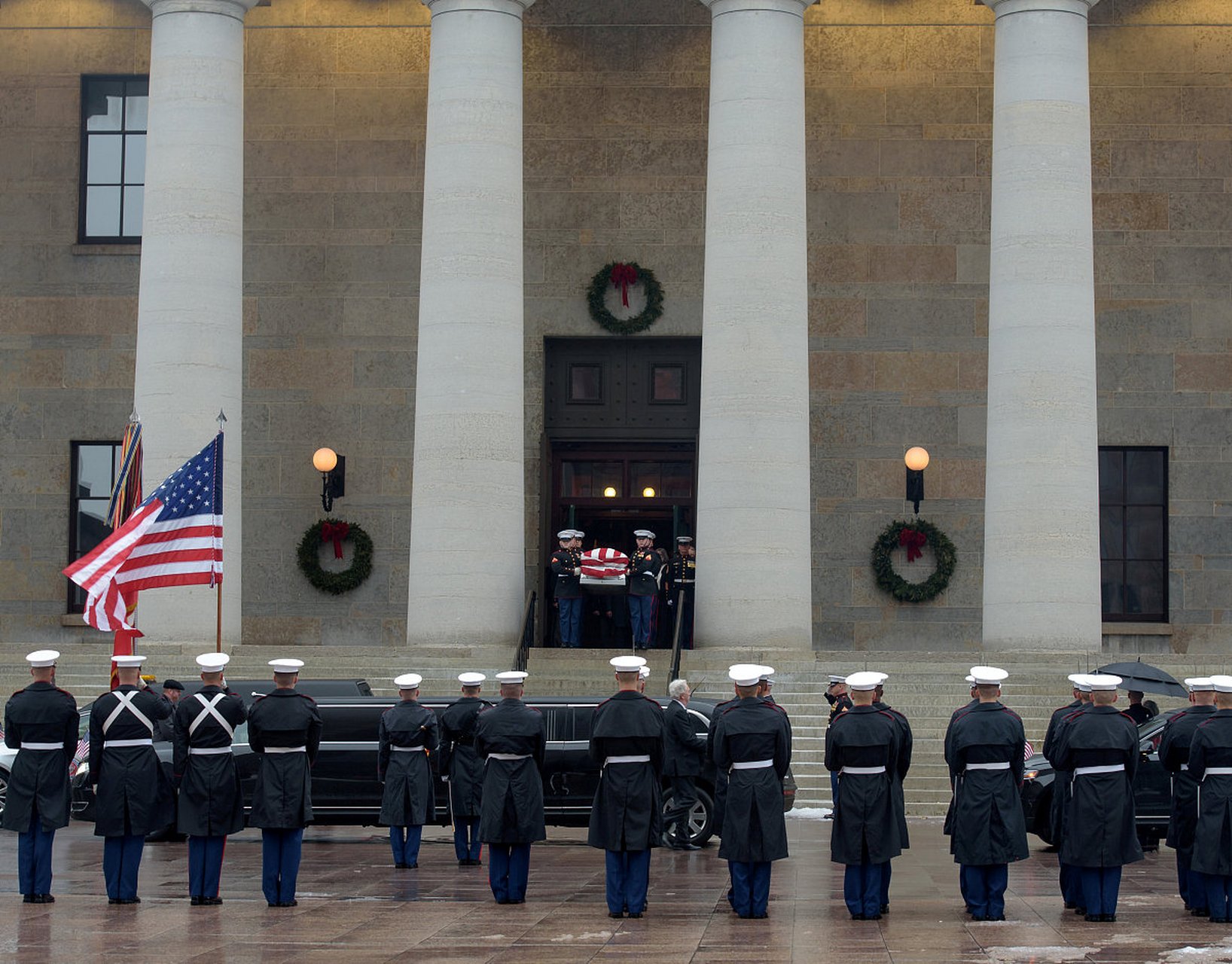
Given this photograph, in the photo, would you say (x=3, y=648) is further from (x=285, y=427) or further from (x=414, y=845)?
(x=414, y=845)

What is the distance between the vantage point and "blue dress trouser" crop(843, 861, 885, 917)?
51.3 feet

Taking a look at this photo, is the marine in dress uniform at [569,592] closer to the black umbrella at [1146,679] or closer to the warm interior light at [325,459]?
the warm interior light at [325,459]

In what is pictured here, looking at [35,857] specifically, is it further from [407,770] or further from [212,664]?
[407,770]

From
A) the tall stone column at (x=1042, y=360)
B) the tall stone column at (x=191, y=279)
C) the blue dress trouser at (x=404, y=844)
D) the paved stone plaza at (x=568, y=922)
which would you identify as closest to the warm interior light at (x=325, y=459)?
the tall stone column at (x=191, y=279)

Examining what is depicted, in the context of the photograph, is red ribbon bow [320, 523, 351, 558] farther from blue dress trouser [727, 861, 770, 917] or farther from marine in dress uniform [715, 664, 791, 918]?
blue dress trouser [727, 861, 770, 917]

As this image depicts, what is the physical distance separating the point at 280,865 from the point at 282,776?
71 cm

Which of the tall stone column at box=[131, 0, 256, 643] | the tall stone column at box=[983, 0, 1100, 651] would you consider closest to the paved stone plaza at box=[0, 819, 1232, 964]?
the tall stone column at box=[983, 0, 1100, 651]

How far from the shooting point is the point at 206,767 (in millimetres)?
16547

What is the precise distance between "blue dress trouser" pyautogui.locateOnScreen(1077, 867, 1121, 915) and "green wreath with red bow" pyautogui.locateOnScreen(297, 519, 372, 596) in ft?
74.0

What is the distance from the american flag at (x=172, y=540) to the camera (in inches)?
971

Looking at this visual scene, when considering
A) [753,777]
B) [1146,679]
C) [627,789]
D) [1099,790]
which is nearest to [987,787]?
[1099,790]

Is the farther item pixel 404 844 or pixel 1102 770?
pixel 404 844

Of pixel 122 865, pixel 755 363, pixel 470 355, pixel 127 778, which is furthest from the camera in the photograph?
pixel 470 355

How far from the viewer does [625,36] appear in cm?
3744
